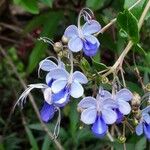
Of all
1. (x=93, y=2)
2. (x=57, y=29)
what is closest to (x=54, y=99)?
(x=93, y=2)

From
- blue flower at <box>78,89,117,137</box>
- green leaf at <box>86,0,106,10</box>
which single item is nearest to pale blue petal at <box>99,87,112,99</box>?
blue flower at <box>78,89,117,137</box>

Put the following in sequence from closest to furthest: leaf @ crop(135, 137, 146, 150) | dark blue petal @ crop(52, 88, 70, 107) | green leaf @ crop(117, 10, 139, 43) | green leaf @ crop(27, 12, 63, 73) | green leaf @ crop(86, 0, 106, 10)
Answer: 1. dark blue petal @ crop(52, 88, 70, 107)
2. green leaf @ crop(117, 10, 139, 43)
3. green leaf @ crop(86, 0, 106, 10)
4. leaf @ crop(135, 137, 146, 150)
5. green leaf @ crop(27, 12, 63, 73)

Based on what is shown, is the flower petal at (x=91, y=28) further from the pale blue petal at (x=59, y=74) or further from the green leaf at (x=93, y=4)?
the green leaf at (x=93, y=4)

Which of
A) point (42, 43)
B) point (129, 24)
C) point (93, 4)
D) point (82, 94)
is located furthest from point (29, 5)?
point (82, 94)

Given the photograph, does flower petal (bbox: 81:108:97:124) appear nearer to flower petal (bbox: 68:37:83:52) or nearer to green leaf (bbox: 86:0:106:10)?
flower petal (bbox: 68:37:83:52)

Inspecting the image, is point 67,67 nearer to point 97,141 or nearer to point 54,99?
point 54,99

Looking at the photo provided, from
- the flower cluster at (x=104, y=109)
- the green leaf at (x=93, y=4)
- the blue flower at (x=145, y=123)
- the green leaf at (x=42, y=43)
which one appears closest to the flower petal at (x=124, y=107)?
the flower cluster at (x=104, y=109)

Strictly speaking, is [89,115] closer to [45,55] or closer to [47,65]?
[47,65]
